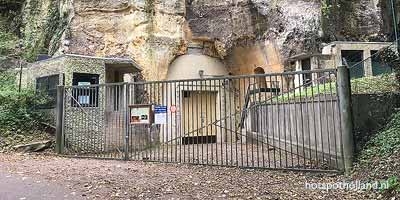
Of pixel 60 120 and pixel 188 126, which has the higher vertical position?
pixel 60 120

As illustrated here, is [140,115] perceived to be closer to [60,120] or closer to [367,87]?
[60,120]

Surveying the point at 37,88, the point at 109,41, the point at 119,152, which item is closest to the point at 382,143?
the point at 119,152

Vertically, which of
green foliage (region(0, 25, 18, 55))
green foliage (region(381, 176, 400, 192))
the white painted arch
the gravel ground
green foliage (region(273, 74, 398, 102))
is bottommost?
the gravel ground

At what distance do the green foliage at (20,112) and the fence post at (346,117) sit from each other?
30.7 feet

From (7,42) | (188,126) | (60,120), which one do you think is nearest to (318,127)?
(188,126)

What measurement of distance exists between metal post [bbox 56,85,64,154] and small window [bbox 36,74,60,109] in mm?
1115

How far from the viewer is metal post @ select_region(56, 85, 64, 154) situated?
1072 cm

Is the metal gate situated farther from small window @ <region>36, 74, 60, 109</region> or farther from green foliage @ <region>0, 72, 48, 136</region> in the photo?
green foliage @ <region>0, 72, 48, 136</region>

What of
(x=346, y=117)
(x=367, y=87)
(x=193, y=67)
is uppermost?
(x=193, y=67)

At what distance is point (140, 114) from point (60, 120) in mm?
2833

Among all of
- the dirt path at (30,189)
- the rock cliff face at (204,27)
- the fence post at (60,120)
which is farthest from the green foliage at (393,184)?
the rock cliff face at (204,27)

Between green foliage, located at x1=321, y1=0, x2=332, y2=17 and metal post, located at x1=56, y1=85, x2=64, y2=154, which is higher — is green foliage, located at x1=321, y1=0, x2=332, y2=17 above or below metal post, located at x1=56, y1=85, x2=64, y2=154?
above

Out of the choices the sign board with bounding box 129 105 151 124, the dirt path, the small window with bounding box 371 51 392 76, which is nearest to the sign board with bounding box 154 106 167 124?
the sign board with bounding box 129 105 151 124

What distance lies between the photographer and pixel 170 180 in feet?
21.9
